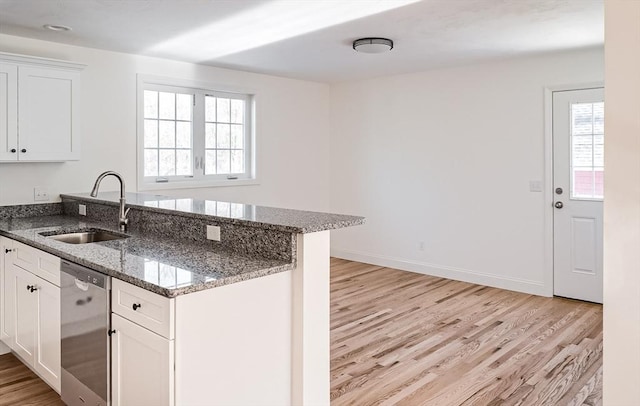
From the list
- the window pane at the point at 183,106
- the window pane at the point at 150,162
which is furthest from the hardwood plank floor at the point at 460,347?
the window pane at the point at 183,106

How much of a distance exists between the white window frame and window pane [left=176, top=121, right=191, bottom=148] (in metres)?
0.05

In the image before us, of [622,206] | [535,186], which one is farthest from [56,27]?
[535,186]

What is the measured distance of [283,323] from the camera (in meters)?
2.20

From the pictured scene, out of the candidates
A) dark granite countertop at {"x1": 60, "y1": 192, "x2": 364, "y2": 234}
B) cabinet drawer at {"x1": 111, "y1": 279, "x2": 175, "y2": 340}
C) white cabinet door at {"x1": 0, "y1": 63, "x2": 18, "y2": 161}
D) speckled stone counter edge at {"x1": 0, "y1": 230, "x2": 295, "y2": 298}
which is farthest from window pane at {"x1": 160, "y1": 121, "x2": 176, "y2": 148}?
cabinet drawer at {"x1": 111, "y1": 279, "x2": 175, "y2": 340}

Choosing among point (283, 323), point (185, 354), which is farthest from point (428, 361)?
point (185, 354)

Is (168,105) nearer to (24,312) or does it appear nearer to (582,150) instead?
(24,312)

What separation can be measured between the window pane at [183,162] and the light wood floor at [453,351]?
204cm

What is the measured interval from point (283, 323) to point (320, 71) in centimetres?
400

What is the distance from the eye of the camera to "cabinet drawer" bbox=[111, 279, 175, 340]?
1.82 meters

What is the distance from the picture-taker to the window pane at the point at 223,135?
18.2ft

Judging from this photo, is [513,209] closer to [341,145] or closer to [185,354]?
[341,145]

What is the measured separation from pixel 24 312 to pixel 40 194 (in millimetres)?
1493

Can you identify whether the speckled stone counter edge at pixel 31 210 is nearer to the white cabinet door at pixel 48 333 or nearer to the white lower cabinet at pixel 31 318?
the white lower cabinet at pixel 31 318

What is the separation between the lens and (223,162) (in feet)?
18.4
